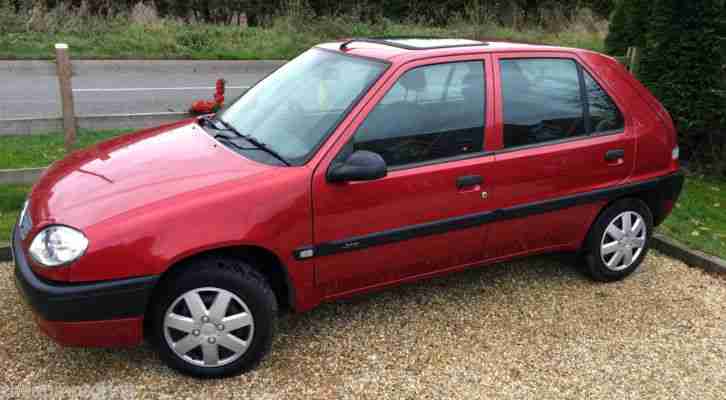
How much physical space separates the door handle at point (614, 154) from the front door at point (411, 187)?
1.01 meters

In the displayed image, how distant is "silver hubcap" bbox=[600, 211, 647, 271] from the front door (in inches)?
45.7

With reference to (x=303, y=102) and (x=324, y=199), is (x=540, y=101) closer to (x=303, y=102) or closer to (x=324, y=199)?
(x=303, y=102)

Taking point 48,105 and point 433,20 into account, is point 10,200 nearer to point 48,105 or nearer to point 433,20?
point 48,105

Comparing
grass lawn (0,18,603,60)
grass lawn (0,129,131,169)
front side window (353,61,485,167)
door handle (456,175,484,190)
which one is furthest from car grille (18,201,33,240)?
grass lawn (0,18,603,60)

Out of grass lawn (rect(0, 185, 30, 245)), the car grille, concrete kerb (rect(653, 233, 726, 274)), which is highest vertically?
the car grille

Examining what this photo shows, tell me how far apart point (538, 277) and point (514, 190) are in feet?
3.65

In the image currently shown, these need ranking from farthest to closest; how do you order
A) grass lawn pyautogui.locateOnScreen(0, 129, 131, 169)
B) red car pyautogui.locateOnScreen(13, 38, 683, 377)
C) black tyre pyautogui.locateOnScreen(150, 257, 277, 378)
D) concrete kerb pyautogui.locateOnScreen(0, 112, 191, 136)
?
1. grass lawn pyautogui.locateOnScreen(0, 129, 131, 169)
2. concrete kerb pyautogui.locateOnScreen(0, 112, 191, 136)
3. black tyre pyautogui.locateOnScreen(150, 257, 277, 378)
4. red car pyautogui.locateOnScreen(13, 38, 683, 377)

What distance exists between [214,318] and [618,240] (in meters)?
2.94

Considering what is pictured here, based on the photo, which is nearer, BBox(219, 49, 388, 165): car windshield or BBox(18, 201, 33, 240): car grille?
BBox(18, 201, 33, 240): car grille

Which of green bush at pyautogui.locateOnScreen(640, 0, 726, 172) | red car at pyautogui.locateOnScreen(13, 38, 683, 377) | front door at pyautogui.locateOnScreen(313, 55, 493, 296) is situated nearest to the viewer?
red car at pyautogui.locateOnScreen(13, 38, 683, 377)

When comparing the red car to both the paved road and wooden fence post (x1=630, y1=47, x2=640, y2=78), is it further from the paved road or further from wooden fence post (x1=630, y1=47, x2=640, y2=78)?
the paved road

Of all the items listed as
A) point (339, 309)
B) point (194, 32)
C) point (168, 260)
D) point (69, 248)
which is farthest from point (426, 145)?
point (194, 32)

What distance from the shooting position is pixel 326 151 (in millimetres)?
3576

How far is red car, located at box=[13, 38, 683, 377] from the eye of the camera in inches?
128
